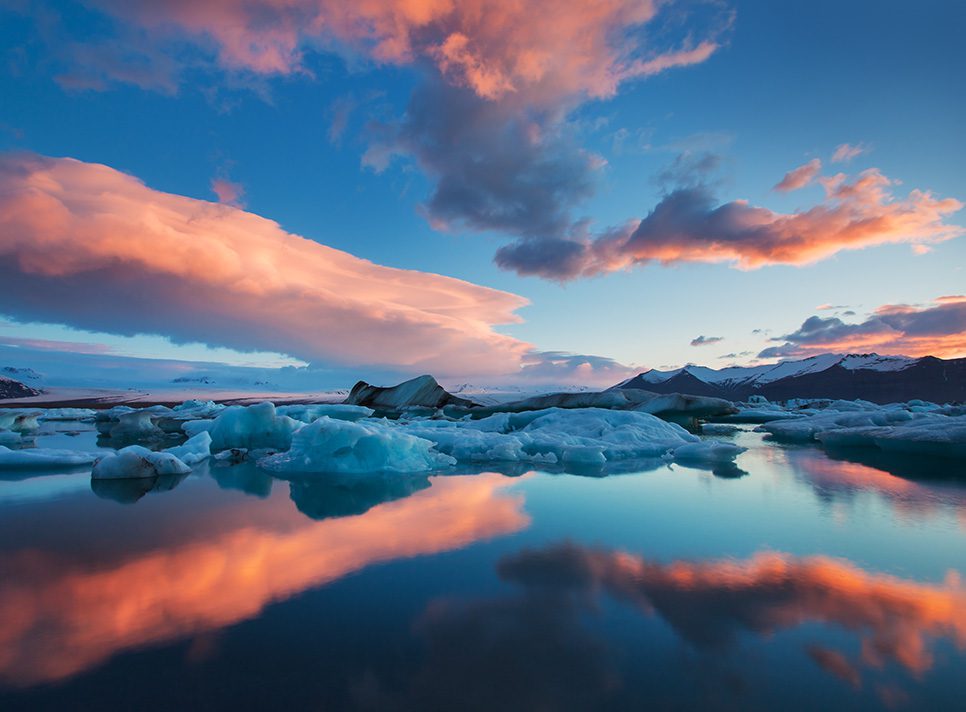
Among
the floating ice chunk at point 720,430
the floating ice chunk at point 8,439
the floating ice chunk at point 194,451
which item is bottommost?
the floating ice chunk at point 720,430

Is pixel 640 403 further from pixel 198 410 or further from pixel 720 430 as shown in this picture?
pixel 198 410

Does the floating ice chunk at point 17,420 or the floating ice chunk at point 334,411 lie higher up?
the floating ice chunk at point 334,411

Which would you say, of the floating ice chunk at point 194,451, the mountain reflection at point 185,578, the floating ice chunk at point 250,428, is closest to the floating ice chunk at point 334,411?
the floating ice chunk at point 250,428

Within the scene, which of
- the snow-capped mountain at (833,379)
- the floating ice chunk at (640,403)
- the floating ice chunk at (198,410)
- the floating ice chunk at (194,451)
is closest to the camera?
the floating ice chunk at (194,451)

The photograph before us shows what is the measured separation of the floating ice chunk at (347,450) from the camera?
9.37 meters

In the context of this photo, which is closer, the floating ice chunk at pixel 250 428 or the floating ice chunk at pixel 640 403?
the floating ice chunk at pixel 250 428

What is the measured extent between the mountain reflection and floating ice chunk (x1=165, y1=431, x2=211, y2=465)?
5473 millimetres

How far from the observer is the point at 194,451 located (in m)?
11.0

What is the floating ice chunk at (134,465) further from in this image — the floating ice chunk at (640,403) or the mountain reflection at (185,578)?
the floating ice chunk at (640,403)

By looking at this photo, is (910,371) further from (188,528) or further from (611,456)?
(188,528)

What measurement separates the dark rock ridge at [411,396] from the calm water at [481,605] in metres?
27.4

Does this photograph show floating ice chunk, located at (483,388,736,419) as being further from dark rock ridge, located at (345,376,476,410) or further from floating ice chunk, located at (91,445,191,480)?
floating ice chunk, located at (91,445,191,480)

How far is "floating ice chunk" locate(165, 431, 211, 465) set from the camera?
10.4m

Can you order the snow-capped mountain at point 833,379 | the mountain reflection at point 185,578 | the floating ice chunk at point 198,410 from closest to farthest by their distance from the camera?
the mountain reflection at point 185,578 → the floating ice chunk at point 198,410 → the snow-capped mountain at point 833,379
